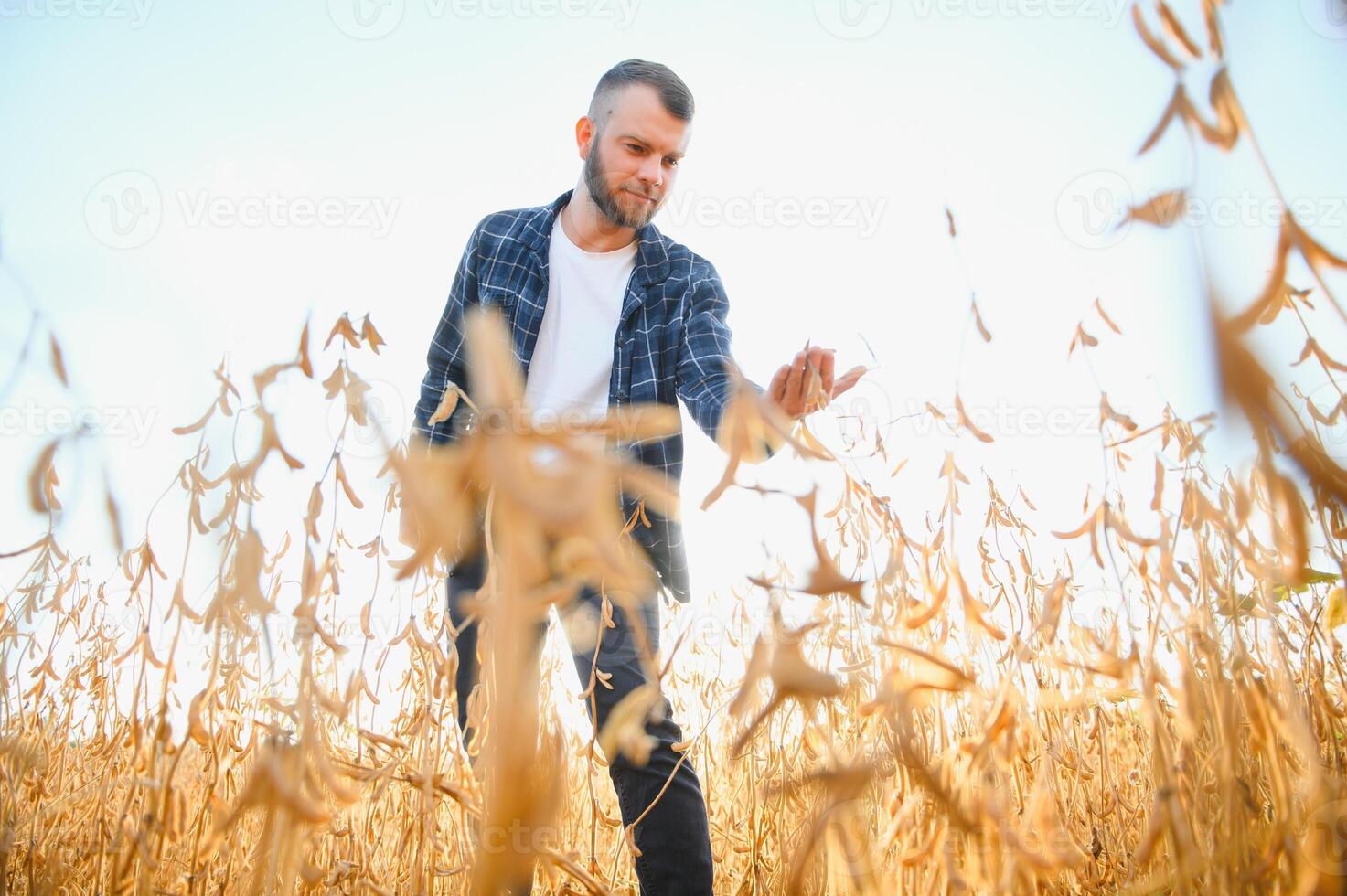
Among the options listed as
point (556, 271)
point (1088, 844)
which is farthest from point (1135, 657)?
point (556, 271)

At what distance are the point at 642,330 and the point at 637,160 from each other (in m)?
0.40

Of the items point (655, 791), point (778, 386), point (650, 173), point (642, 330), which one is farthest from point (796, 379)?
point (650, 173)

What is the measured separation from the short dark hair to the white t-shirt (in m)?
0.30

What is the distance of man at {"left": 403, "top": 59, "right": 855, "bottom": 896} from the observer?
1334 millimetres

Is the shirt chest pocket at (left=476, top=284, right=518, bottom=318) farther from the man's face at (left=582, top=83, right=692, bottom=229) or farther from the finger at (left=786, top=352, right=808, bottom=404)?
the finger at (left=786, top=352, right=808, bottom=404)

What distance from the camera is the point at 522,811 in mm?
245

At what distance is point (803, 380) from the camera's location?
2.57 ft

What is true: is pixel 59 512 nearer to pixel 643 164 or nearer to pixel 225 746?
pixel 225 746

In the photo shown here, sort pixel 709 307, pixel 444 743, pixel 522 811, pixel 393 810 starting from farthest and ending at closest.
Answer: pixel 709 307 < pixel 393 810 < pixel 444 743 < pixel 522 811

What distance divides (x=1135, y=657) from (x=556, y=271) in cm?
136

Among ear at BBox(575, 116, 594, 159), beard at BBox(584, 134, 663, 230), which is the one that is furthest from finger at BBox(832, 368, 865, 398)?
ear at BBox(575, 116, 594, 159)

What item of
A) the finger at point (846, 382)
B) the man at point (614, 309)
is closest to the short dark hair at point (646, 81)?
the man at point (614, 309)

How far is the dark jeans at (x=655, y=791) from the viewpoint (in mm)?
1040

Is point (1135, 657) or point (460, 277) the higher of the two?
point (460, 277)
